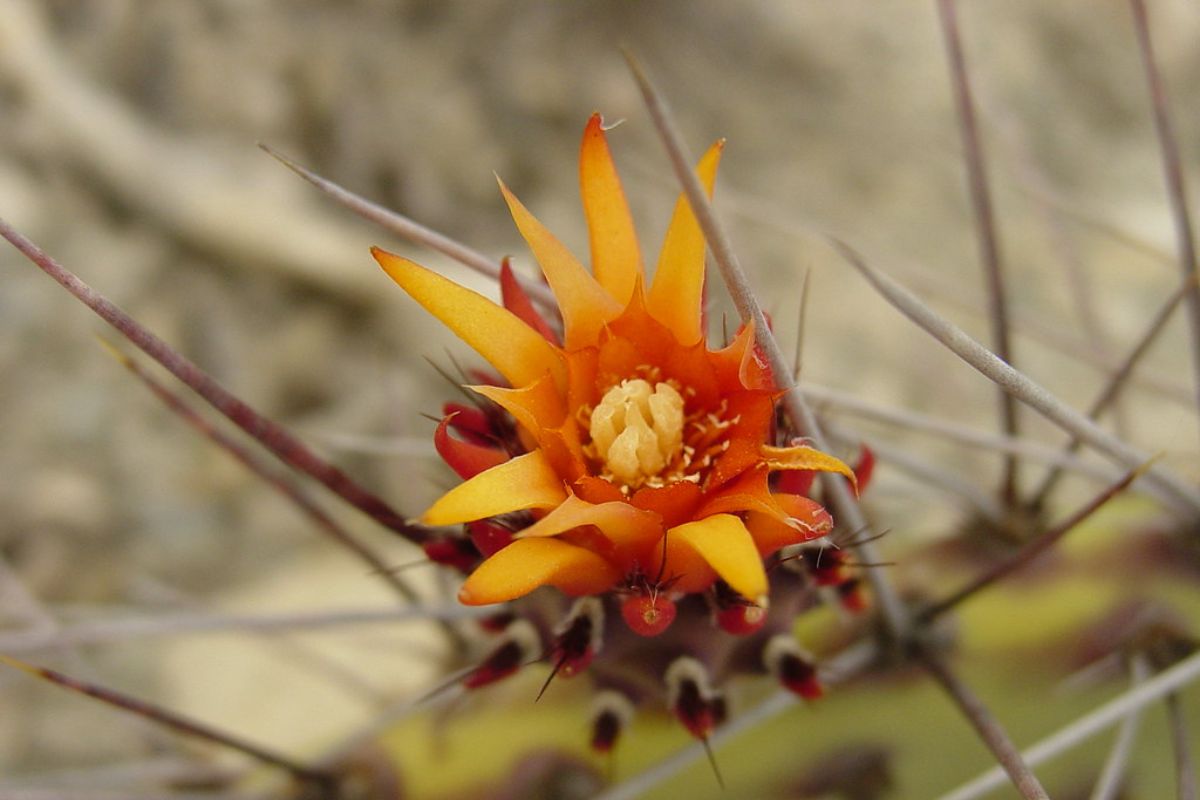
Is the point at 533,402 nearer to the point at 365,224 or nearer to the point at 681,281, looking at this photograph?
the point at 681,281

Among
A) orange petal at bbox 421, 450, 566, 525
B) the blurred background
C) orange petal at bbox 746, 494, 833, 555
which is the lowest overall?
orange petal at bbox 746, 494, 833, 555

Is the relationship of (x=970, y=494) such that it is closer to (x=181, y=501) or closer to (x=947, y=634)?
(x=947, y=634)

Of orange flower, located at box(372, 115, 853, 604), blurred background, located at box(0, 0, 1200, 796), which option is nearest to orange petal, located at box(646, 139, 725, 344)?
orange flower, located at box(372, 115, 853, 604)

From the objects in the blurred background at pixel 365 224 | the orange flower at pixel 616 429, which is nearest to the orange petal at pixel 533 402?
the orange flower at pixel 616 429

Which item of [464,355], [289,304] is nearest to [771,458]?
[464,355]

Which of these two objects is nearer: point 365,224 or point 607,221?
point 607,221

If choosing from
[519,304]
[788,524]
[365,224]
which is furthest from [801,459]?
[365,224]

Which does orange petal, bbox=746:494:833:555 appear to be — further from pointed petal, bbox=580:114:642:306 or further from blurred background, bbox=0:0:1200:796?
blurred background, bbox=0:0:1200:796
